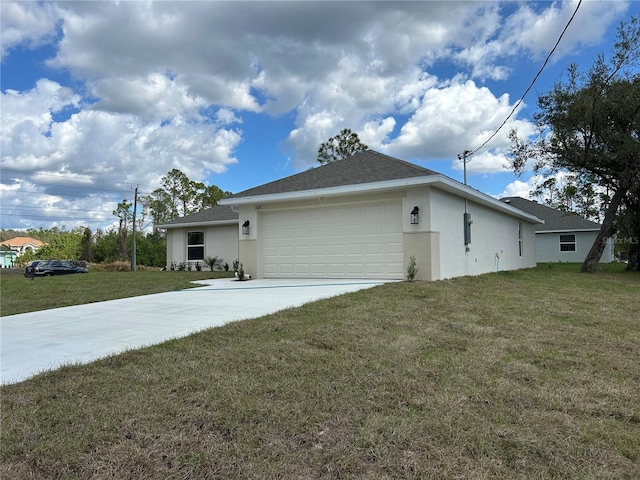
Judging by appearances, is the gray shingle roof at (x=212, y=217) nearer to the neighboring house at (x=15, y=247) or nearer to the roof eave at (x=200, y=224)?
the roof eave at (x=200, y=224)

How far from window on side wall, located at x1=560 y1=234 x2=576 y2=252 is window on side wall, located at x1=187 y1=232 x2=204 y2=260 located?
76.3 ft

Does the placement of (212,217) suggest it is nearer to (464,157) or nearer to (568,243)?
(464,157)

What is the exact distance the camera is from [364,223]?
11289 mm

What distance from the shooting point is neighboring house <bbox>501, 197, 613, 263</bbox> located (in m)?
26.9

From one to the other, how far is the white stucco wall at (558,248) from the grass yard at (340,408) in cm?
2529

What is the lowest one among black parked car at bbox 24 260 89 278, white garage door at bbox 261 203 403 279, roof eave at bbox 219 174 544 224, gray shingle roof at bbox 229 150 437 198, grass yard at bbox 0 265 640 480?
grass yard at bbox 0 265 640 480

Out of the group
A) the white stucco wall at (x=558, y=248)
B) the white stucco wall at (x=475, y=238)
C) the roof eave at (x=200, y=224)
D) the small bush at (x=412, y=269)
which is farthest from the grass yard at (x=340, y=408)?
the white stucco wall at (x=558, y=248)

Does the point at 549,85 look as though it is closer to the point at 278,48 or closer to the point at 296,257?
the point at 278,48

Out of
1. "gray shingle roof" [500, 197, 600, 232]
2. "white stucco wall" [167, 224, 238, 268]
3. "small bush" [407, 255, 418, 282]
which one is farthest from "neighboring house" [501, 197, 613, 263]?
"small bush" [407, 255, 418, 282]

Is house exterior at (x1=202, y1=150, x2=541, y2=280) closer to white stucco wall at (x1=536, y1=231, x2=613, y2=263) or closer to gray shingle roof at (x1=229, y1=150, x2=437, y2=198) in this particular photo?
gray shingle roof at (x1=229, y1=150, x2=437, y2=198)

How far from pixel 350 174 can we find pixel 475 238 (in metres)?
4.84

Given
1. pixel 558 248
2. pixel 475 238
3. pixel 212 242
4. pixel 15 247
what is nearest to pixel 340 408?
pixel 475 238

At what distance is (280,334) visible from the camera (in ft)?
16.8

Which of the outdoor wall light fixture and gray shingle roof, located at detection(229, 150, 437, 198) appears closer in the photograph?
the outdoor wall light fixture
